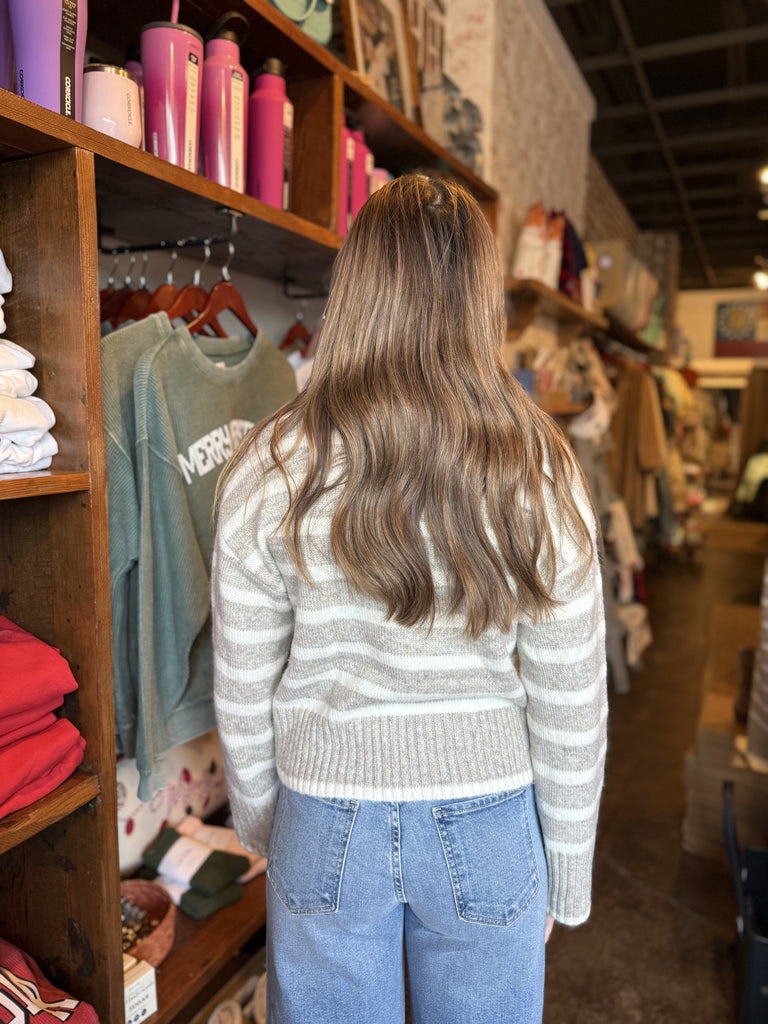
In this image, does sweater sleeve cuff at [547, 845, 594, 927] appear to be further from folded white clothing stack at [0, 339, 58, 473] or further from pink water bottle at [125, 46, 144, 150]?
pink water bottle at [125, 46, 144, 150]

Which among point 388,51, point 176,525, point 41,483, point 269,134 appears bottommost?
point 176,525

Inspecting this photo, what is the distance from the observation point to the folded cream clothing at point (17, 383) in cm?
107

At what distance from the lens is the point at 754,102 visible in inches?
227

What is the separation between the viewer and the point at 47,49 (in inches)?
A: 42.1

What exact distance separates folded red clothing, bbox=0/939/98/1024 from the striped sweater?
497mm

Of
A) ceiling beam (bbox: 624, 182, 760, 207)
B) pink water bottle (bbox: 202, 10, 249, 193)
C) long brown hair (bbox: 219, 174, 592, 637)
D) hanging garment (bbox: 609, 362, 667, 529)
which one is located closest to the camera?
long brown hair (bbox: 219, 174, 592, 637)

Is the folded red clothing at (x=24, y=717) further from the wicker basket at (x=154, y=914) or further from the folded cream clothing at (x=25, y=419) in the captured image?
the wicker basket at (x=154, y=914)

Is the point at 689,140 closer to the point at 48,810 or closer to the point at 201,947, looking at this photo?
the point at 201,947

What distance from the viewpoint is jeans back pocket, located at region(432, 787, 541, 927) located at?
3.47ft

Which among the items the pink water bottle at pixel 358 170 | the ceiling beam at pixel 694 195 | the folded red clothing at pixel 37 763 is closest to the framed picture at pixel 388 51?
the pink water bottle at pixel 358 170

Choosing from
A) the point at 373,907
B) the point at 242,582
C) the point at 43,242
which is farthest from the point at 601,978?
the point at 43,242

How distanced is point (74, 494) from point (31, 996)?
78 cm

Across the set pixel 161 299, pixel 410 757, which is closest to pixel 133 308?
pixel 161 299

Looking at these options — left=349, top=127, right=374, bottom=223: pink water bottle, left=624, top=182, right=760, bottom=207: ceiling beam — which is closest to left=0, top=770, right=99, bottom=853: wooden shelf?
left=349, top=127, right=374, bottom=223: pink water bottle
